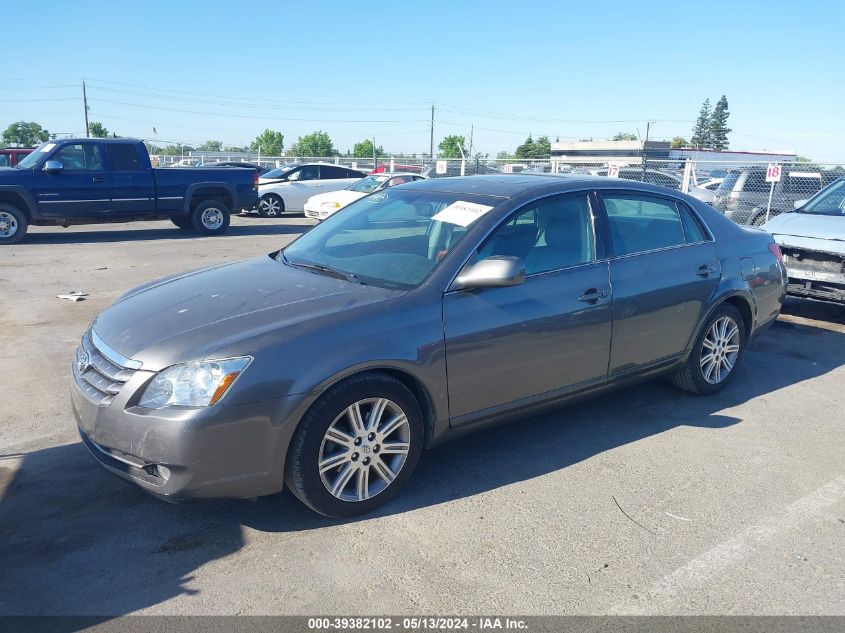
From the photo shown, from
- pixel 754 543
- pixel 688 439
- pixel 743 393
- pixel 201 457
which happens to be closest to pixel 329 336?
pixel 201 457

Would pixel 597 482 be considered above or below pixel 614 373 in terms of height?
below

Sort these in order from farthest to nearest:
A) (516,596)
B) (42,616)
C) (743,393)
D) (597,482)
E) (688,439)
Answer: (743,393), (688,439), (597,482), (516,596), (42,616)

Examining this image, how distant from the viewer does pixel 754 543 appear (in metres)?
3.55

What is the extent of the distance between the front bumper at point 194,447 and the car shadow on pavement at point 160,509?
1.02 ft

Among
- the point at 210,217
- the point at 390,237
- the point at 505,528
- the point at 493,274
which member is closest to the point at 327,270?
the point at 390,237

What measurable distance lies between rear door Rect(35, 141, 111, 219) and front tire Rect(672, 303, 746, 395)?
11919 mm

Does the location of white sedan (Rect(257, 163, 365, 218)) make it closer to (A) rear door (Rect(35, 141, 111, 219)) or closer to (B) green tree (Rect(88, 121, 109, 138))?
(A) rear door (Rect(35, 141, 111, 219))

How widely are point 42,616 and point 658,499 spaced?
301cm

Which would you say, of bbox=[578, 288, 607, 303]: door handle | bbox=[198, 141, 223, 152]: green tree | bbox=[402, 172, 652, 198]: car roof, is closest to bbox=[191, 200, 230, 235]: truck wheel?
bbox=[402, 172, 652, 198]: car roof

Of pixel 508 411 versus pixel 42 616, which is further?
pixel 508 411

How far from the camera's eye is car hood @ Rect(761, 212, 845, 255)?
7934mm

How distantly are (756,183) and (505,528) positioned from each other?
14.2 metres

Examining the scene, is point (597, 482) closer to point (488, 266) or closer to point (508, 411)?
point (508, 411)

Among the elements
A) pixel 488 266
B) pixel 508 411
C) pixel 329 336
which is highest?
pixel 488 266
